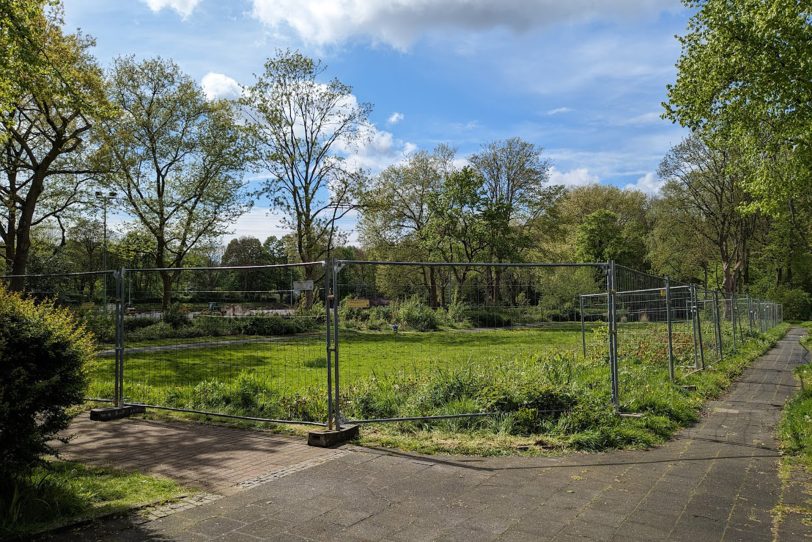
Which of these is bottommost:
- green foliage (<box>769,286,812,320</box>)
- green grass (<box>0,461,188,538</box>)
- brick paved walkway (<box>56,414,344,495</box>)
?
green foliage (<box>769,286,812,320</box>)

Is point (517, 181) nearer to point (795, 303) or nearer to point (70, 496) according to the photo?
point (795, 303)

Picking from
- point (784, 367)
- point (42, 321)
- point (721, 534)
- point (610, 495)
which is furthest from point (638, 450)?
point (784, 367)

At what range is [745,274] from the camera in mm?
48531

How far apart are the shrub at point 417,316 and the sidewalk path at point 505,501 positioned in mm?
2647

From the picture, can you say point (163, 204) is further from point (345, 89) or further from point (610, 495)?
point (610, 495)

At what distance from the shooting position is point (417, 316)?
29.0 feet

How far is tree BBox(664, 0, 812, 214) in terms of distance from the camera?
1294cm

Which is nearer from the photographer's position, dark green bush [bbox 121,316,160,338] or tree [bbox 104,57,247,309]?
dark green bush [bbox 121,316,160,338]

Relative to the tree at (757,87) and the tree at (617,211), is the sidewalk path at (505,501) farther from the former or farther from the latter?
the tree at (617,211)

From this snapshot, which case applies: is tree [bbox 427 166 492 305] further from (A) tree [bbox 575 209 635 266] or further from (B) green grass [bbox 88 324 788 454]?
(B) green grass [bbox 88 324 788 454]

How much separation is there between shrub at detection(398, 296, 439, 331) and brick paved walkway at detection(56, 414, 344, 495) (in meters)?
2.59

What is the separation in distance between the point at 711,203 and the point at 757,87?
1217 inches

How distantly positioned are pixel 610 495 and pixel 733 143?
1549cm

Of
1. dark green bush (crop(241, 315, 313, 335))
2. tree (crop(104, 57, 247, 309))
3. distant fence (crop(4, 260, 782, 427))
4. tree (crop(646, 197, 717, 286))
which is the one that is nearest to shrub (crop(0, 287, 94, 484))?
distant fence (crop(4, 260, 782, 427))
